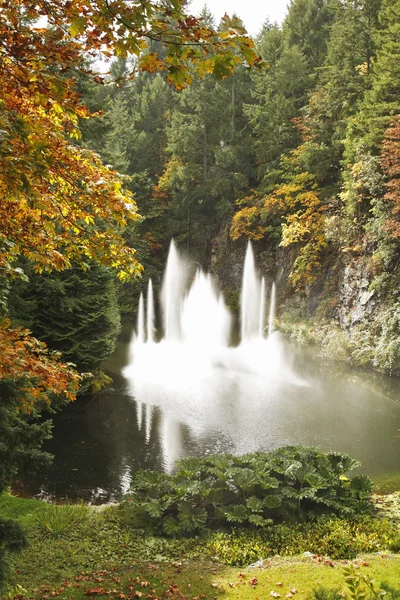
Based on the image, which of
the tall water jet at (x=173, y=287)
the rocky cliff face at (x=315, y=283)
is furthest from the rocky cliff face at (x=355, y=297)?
the tall water jet at (x=173, y=287)

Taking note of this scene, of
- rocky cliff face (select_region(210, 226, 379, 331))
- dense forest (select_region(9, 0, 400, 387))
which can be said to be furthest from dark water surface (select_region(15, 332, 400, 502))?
rocky cliff face (select_region(210, 226, 379, 331))

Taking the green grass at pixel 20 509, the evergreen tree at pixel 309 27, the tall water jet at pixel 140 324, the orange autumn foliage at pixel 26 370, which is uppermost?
the evergreen tree at pixel 309 27

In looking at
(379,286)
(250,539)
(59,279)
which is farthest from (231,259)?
(250,539)

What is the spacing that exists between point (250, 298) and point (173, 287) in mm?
6510

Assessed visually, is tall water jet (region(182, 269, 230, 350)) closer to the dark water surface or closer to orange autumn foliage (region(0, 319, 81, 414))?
the dark water surface

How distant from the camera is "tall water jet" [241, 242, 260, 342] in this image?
24.8m

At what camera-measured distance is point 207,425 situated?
11539 mm

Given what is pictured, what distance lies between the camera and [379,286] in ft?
56.1

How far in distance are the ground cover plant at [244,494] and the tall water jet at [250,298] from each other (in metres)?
16.8

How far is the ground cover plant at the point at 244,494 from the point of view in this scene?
21.4 ft

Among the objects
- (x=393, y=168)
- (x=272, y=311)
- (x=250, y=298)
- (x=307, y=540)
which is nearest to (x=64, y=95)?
(x=307, y=540)

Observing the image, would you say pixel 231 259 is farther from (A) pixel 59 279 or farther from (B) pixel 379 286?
(A) pixel 59 279

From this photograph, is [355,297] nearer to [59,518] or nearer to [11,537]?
[59,518]

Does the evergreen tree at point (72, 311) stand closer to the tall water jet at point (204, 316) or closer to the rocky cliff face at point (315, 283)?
the tall water jet at point (204, 316)
